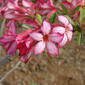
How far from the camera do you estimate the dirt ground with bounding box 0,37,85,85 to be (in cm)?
246

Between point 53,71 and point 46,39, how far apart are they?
1799 millimetres

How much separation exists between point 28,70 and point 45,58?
213 mm

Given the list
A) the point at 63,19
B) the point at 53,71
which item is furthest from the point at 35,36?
the point at 53,71

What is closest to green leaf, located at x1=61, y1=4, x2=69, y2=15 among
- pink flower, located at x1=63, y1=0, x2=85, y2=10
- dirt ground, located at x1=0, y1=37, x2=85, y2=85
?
pink flower, located at x1=63, y1=0, x2=85, y2=10

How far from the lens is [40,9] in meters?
0.87

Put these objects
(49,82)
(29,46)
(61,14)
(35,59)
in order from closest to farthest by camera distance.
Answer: (29,46), (61,14), (49,82), (35,59)

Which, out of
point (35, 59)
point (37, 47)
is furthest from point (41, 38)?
point (35, 59)

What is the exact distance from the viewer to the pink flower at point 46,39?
0.72 metres

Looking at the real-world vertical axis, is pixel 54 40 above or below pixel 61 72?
above

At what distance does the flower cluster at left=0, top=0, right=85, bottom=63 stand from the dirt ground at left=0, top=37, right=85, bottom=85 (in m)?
1.61

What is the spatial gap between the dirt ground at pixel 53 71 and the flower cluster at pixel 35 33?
1.61 m

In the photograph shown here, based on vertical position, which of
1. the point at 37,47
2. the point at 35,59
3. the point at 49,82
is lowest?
the point at 49,82

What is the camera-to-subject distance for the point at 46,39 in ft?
2.52

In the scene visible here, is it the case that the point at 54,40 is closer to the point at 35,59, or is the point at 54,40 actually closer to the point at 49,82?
the point at 49,82
